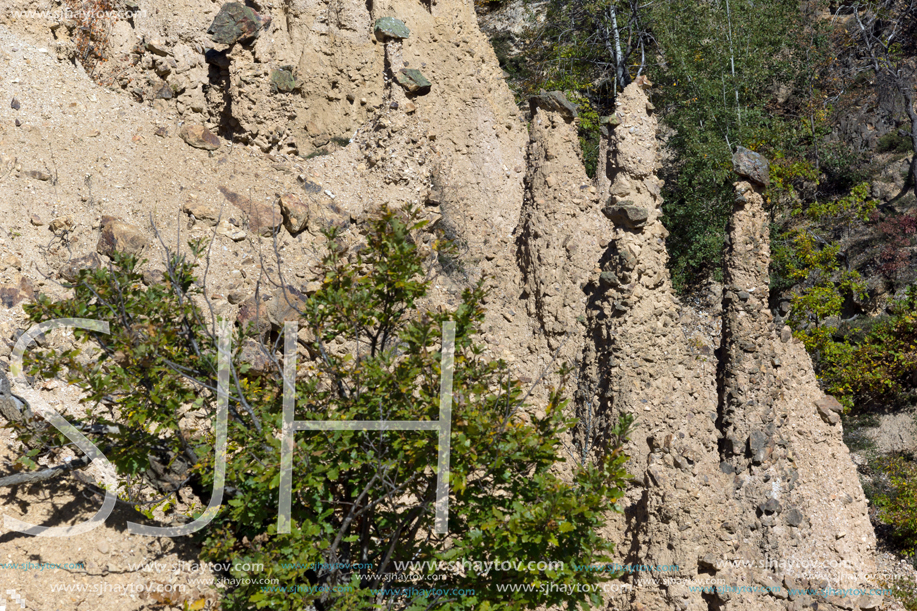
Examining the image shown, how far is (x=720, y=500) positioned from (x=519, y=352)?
3082 millimetres

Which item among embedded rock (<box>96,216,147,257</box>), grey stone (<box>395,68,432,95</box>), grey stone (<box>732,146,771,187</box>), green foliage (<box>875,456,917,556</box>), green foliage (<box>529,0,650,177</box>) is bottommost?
green foliage (<box>875,456,917,556</box>)

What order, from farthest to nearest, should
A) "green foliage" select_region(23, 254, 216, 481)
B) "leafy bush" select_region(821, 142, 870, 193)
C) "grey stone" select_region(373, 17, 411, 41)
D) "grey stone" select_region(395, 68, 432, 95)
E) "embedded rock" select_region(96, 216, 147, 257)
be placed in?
"leafy bush" select_region(821, 142, 870, 193) < "grey stone" select_region(373, 17, 411, 41) < "grey stone" select_region(395, 68, 432, 95) < "embedded rock" select_region(96, 216, 147, 257) < "green foliage" select_region(23, 254, 216, 481)

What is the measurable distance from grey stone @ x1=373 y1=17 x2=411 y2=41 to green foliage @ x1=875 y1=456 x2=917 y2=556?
11238 millimetres

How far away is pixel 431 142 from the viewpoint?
1078 cm

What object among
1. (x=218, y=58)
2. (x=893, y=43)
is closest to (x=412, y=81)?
(x=218, y=58)

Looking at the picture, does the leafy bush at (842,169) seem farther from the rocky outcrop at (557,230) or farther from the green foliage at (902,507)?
the rocky outcrop at (557,230)

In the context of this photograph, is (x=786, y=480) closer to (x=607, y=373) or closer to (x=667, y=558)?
A: (x=667, y=558)

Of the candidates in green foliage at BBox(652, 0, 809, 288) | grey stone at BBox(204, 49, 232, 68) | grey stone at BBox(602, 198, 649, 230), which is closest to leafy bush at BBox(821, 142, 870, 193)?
green foliage at BBox(652, 0, 809, 288)

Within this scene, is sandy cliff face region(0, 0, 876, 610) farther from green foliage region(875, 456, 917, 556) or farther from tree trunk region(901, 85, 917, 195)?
tree trunk region(901, 85, 917, 195)

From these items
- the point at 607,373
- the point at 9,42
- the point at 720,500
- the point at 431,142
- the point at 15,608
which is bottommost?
the point at 15,608

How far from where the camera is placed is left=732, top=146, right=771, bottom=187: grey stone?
293 inches

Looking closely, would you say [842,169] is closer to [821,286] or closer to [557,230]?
[821,286]

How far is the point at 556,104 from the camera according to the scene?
998 cm

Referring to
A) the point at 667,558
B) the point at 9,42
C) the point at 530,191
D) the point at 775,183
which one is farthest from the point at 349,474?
the point at 775,183
